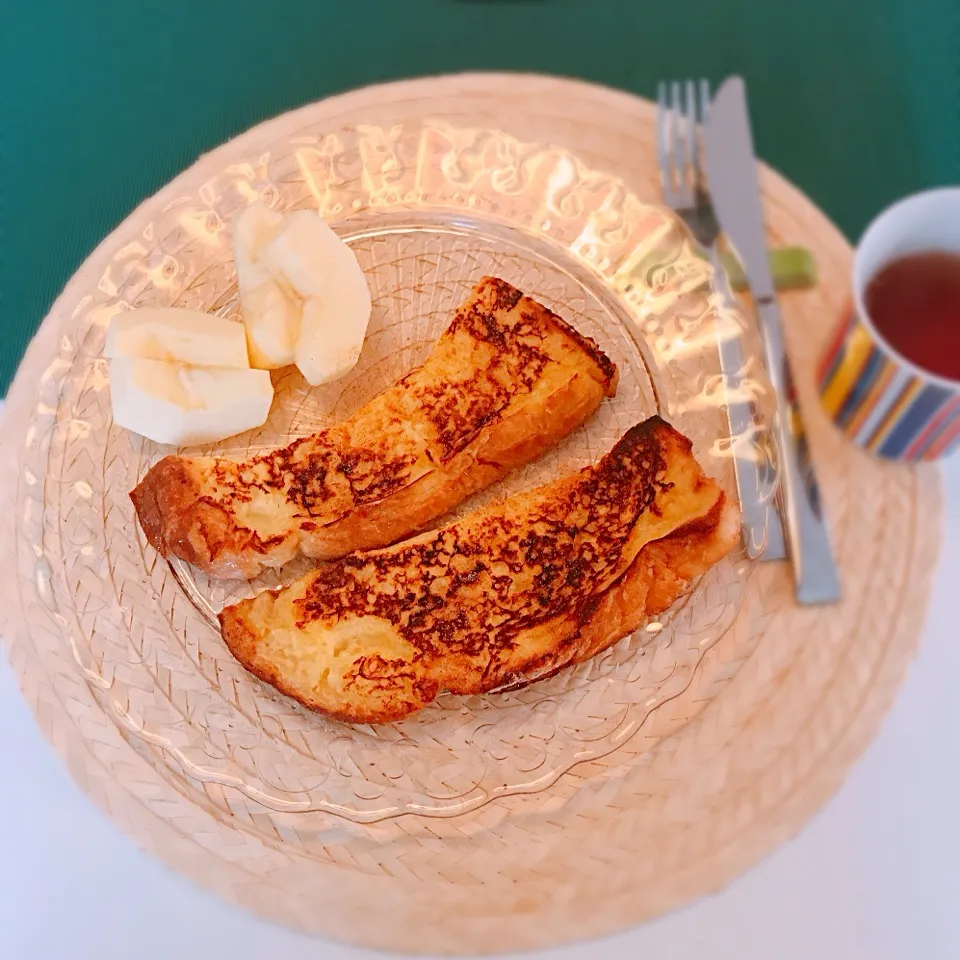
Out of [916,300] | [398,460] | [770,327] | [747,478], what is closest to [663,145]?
[770,327]

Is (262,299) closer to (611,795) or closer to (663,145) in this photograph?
(663,145)

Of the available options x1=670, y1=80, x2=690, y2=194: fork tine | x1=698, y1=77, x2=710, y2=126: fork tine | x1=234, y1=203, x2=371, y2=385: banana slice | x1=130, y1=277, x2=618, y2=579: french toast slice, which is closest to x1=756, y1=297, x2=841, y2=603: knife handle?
x1=130, y1=277, x2=618, y2=579: french toast slice

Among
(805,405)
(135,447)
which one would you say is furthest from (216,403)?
(805,405)

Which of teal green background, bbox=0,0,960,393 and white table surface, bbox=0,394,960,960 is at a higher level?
teal green background, bbox=0,0,960,393

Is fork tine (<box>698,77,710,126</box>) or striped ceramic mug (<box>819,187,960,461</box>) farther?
fork tine (<box>698,77,710,126</box>)

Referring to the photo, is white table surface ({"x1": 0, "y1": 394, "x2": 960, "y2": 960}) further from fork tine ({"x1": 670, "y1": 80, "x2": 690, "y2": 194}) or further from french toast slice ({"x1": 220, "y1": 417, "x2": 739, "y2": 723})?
fork tine ({"x1": 670, "y1": 80, "x2": 690, "y2": 194})

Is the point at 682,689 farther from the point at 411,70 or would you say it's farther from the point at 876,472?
the point at 411,70

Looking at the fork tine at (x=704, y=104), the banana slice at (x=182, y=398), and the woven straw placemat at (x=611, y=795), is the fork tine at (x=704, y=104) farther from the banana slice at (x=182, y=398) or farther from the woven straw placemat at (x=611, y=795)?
the banana slice at (x=182, y=398)
